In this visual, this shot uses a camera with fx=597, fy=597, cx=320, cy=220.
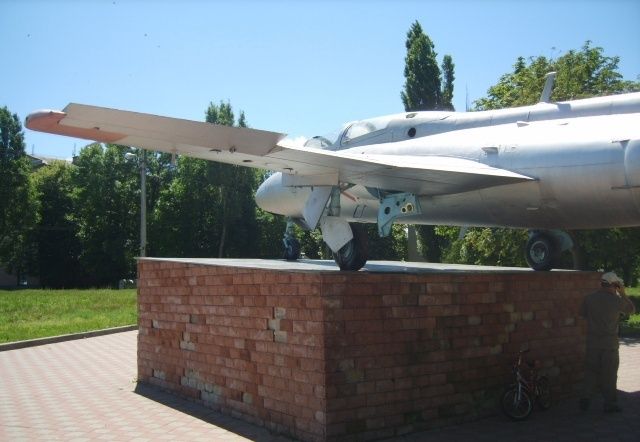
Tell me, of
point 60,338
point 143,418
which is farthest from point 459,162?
point 60,338

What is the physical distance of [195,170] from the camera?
46.6 meters

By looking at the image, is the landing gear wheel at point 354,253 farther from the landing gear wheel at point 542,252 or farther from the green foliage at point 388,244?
the green foliage at point 388,244

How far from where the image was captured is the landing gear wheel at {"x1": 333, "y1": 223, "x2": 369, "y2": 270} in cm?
850

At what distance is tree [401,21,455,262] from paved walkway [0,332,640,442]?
18.2m

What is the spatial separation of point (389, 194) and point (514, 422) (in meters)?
3.43

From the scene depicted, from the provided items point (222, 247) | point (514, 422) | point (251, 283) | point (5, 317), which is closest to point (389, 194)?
point (251, 283)

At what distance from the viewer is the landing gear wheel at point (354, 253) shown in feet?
27.9

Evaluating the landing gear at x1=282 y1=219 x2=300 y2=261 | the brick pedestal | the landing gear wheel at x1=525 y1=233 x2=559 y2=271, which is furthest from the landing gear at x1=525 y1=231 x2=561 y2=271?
the landing gear at x1=282 y1=219 x2=300 y2=261

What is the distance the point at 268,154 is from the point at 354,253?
7.39 feet

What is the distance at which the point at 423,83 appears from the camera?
1123 inches

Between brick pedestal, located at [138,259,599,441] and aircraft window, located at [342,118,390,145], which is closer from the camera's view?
brick pedestal, located at [138,259,599,441]

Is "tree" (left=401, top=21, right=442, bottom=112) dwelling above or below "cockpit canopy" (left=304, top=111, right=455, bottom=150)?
above

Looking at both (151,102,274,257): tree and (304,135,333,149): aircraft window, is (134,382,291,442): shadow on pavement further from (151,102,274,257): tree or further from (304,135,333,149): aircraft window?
(151,102,274,257): tree

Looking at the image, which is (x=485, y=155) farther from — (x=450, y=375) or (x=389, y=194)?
(x=450, y=375)
